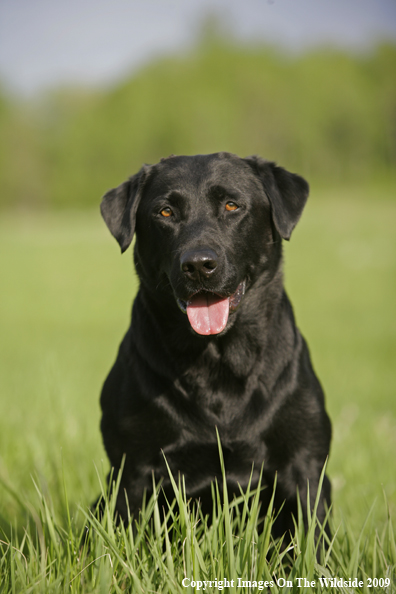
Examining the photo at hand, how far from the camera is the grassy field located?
216cm

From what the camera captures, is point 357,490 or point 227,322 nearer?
point 227,322

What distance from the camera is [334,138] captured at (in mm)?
37219

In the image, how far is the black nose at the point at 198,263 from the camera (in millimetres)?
2447

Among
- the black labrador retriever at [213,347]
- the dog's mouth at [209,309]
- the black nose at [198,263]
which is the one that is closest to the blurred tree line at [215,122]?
the black labrador retriever at [213,347]

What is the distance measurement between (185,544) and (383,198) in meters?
34.2

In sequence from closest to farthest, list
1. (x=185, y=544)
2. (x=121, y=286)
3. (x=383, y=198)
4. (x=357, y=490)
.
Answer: (x=185, y=544), (x=357, y=490), (x=121, y=286), (x=383, y=198)

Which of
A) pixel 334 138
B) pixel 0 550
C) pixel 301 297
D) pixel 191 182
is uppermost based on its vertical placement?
pixel 334 138

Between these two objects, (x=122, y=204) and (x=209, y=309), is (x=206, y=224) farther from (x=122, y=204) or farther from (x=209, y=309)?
(x=122, y=204)

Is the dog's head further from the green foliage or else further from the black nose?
the green foliage

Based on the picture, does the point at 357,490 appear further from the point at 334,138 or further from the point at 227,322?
the point at 334,138

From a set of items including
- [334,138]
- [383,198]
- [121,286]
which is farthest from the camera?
[334,138]

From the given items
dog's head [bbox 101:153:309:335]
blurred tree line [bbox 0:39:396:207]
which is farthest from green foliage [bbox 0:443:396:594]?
blurred tree line [bbox 0:39:396:207]

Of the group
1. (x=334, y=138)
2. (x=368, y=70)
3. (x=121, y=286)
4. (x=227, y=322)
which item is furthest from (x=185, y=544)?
(x=368, y=70)

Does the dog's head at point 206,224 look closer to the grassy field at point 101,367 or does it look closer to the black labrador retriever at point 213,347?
the black labrador retriever at point 213,347
